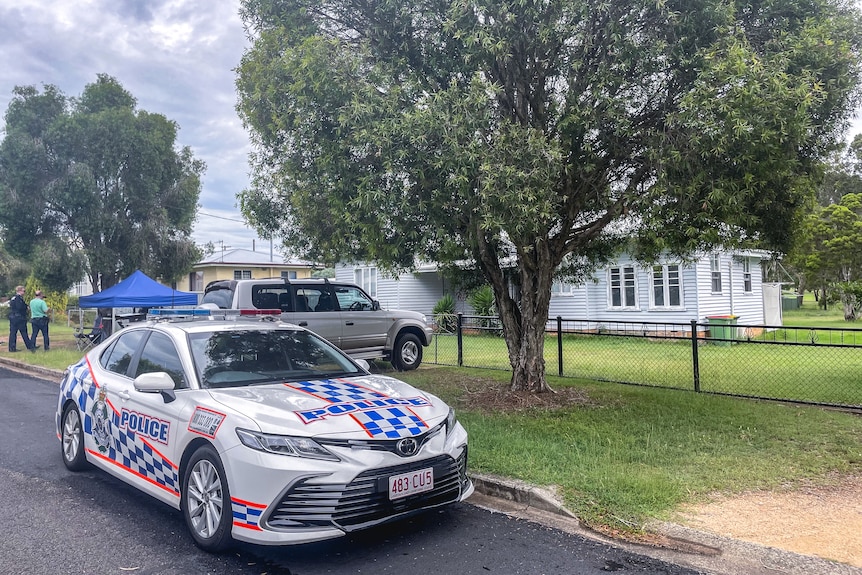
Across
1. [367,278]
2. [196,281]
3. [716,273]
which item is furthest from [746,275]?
[196,281]

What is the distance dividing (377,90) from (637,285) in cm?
1478

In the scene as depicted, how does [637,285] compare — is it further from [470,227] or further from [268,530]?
[268,530]

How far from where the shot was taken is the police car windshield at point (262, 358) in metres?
4.75

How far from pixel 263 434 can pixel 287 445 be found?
168mm

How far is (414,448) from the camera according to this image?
159 inches

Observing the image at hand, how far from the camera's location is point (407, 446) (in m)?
3.99

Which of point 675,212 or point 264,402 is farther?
point 675,212

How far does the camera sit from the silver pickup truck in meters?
10.6

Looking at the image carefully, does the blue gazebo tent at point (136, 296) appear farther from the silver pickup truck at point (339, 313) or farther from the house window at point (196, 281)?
the house window at point (196, 281)

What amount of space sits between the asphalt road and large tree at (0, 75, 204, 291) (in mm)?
15844

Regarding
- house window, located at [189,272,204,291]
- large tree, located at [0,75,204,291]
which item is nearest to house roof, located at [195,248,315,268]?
house window, located at [189,272,204,291]

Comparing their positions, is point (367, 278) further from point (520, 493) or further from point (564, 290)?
point (520, 493)

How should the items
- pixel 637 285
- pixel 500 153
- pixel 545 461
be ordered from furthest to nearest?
pixel 637 285 → pixel 500 153 → pixel 545 461

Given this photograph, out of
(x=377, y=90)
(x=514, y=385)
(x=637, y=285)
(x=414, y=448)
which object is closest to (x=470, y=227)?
(x=377, y=90)
